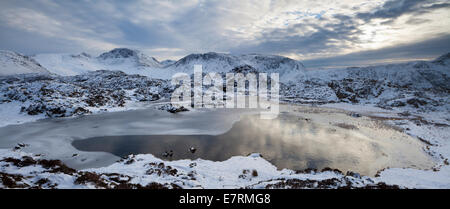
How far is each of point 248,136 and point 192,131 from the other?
8.77 m

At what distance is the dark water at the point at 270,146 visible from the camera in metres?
18.7

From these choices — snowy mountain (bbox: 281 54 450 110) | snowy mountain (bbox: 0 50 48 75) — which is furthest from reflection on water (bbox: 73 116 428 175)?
snowy mountain (bbox: 0 50 48 75)

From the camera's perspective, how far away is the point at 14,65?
12788cm

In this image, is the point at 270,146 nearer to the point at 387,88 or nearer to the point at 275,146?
the point at 275,146

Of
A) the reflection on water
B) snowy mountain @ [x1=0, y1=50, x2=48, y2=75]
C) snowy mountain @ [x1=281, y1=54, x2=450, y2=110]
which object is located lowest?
the reflection on water

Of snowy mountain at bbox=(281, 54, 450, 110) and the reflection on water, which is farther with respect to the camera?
snowy mountain at bbox=(281, 54, 450, 110)

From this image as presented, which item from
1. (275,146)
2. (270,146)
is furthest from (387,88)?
(270,146)

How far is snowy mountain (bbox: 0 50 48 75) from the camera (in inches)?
4631

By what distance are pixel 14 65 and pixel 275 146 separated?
193833 millimetres

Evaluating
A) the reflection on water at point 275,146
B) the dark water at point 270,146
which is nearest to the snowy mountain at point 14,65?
the dark water at point 270,146

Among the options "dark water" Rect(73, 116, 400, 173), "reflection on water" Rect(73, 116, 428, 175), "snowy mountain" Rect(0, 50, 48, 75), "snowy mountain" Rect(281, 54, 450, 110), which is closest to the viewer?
"reflection on water" Rect(73, 116, 428, 175)

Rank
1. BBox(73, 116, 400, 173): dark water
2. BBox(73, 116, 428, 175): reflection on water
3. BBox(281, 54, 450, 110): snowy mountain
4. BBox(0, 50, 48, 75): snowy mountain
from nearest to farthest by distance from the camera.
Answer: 1. BBox(73, 116, 428, 175): reflection on water
2. BBox(73, 116, 400, 173): dark water
3. BBox(281, 54, 450, 110): snowy mountain
4. BBox(0, 50, 48, 75): snowy mountain

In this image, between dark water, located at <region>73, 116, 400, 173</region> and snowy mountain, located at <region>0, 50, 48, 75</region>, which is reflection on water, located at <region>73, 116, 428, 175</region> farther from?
snowy mountain, located at <region>0, 50, 48, 75</region>
